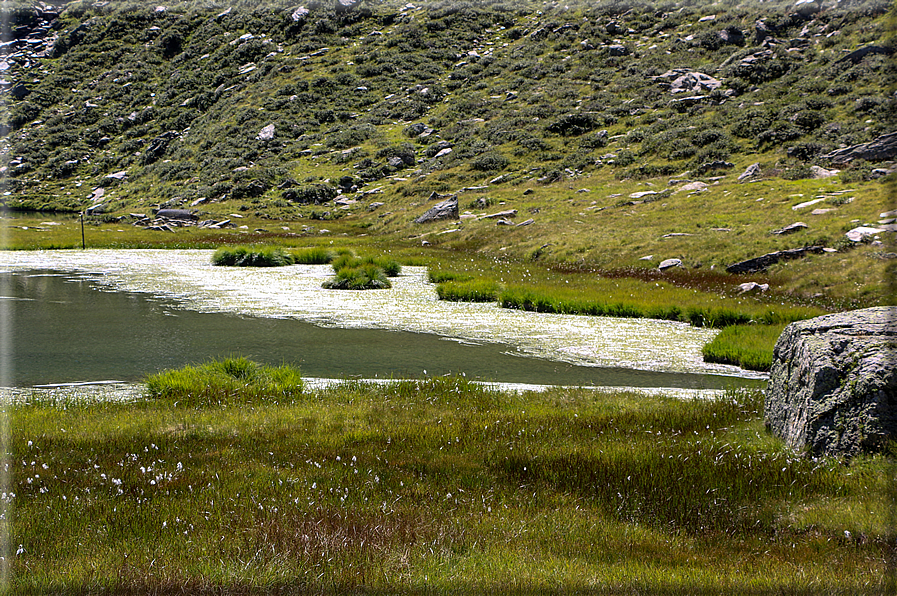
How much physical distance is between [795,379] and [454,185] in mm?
62011

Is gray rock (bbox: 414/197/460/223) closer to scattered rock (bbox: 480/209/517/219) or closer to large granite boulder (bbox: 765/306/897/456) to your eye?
scattered rock (bbox: 480/209/517/219)

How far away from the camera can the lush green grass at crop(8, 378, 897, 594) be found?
4.67 m

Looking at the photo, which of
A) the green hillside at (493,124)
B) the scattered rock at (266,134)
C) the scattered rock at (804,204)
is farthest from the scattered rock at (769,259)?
the scattered rock at (266,134)

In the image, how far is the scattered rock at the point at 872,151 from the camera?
148 ft

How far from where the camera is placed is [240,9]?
483 ft

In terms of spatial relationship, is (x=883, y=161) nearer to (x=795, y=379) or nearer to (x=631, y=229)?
(x=631, y=229)

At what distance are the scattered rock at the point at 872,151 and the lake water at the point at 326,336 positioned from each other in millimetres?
34494

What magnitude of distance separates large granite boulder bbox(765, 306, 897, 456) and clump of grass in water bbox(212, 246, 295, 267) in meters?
33.7

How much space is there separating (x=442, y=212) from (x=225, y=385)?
150ft

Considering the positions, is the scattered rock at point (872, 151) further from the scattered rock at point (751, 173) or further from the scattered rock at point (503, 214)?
the scattered rock at point (503, 214)

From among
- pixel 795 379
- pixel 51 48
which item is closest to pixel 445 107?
pixel 795 379

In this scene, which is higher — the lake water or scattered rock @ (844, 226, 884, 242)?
scattered rock @ (844, 226, 884, 242)

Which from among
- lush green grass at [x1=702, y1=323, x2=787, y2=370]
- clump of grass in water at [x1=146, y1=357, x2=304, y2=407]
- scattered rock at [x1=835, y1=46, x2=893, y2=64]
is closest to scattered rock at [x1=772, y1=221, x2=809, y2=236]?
lush green grass at [x1=702, y1=323, x2=787, y2=370]

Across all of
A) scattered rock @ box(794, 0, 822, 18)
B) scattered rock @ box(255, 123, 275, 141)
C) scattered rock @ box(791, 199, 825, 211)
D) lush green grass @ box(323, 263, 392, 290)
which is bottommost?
lush green grass @ box(323, 263, 392, 290)
